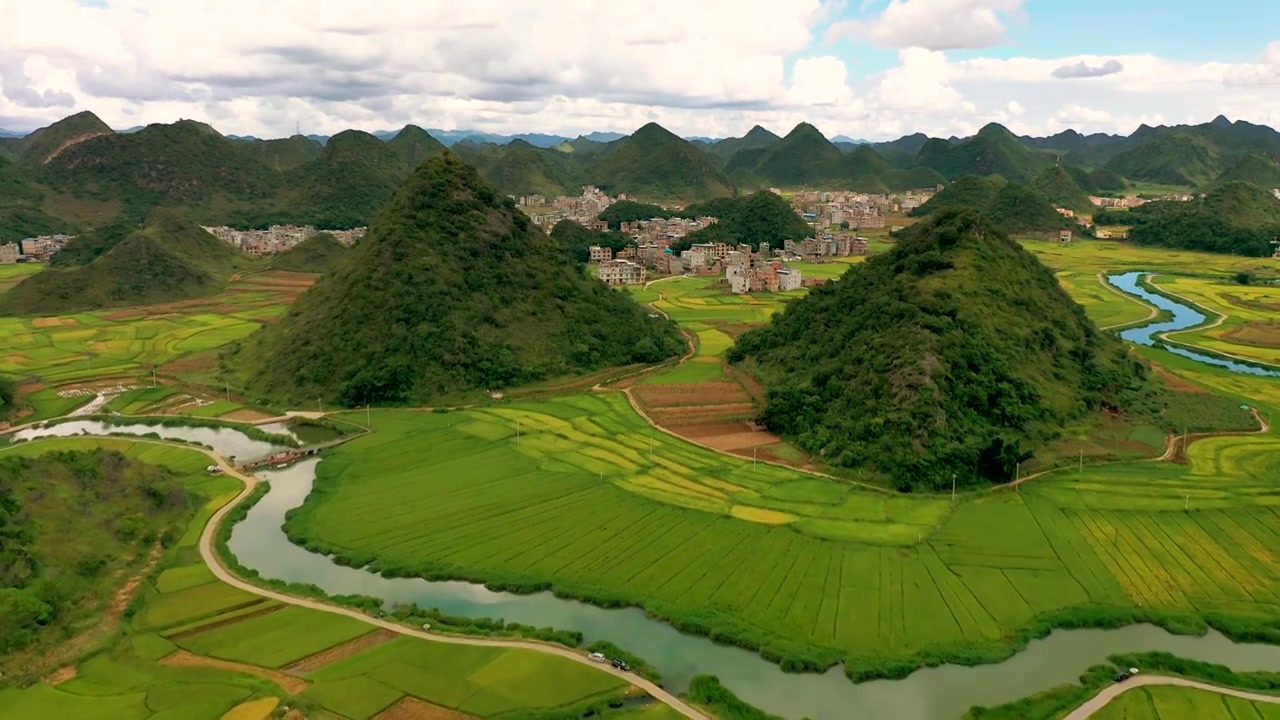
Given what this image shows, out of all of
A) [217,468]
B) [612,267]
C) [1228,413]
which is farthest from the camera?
[612,267]

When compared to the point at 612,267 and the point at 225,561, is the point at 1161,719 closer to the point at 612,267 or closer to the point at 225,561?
the point at 225,561

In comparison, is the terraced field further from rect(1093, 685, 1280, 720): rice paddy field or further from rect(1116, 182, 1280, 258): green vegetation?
rect(1116, 182, 1280, 258): green vegetation

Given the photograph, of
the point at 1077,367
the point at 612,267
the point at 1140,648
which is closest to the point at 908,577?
the point at 1140,648

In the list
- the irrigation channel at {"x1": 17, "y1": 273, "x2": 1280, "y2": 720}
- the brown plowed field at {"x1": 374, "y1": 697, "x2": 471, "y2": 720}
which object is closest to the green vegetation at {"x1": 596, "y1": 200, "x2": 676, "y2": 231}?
the irrigation channel at {"x1": 17, "y1": 273, "x2": 1280, "y2": 720}

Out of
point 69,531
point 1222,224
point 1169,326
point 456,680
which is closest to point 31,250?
point 69,531

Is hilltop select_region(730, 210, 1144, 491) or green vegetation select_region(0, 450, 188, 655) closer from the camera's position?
green vegetation select_region(0, 450, 188, 655)

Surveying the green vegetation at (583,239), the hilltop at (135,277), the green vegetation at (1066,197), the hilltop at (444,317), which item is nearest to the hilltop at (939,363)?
the hilltop at (444,317)
